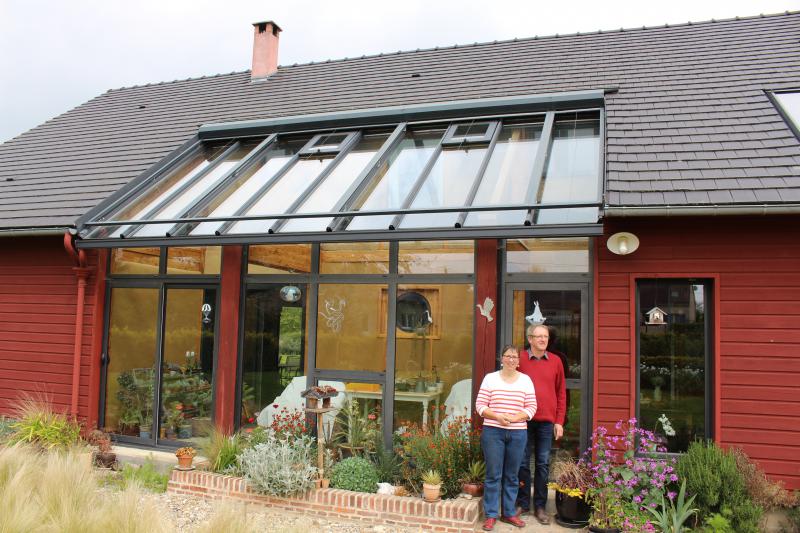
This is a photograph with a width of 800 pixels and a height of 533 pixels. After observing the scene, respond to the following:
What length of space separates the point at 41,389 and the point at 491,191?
20.6ft

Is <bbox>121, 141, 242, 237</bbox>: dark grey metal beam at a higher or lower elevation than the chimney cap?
lower

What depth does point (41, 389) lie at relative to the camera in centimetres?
803

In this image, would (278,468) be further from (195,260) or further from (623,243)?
(623,243)

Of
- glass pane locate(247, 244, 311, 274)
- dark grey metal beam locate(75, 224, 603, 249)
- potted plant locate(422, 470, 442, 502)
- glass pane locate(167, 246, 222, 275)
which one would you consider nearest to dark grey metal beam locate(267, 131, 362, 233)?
dark grey metal beam locate(75, 224, 603, 249)

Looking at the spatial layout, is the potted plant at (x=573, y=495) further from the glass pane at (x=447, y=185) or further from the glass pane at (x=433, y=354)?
the glass pane at (x=447, y=185)

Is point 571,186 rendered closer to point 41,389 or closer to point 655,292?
point 655,292

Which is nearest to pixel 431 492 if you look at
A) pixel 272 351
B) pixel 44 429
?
pixel 272 351

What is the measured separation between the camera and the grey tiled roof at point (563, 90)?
582cm

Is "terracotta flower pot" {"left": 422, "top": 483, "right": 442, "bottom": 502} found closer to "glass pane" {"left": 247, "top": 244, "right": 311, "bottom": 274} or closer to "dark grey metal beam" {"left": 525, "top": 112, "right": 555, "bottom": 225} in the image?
"dark grey metal beam" {"left": 525, "top": 112, "right": 555, "bottom": 225}

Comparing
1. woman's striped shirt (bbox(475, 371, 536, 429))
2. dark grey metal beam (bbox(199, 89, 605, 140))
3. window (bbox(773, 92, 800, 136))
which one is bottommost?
woman's striped shirt (bbox(475, 371, 536, 429))

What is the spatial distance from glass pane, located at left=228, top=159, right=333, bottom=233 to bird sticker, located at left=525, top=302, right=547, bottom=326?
2805 mm

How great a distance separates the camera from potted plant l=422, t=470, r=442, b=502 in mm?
5145

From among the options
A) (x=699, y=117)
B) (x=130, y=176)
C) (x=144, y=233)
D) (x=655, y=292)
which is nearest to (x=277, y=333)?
(x=144, y=233)

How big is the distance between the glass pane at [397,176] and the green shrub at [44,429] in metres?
4.15
